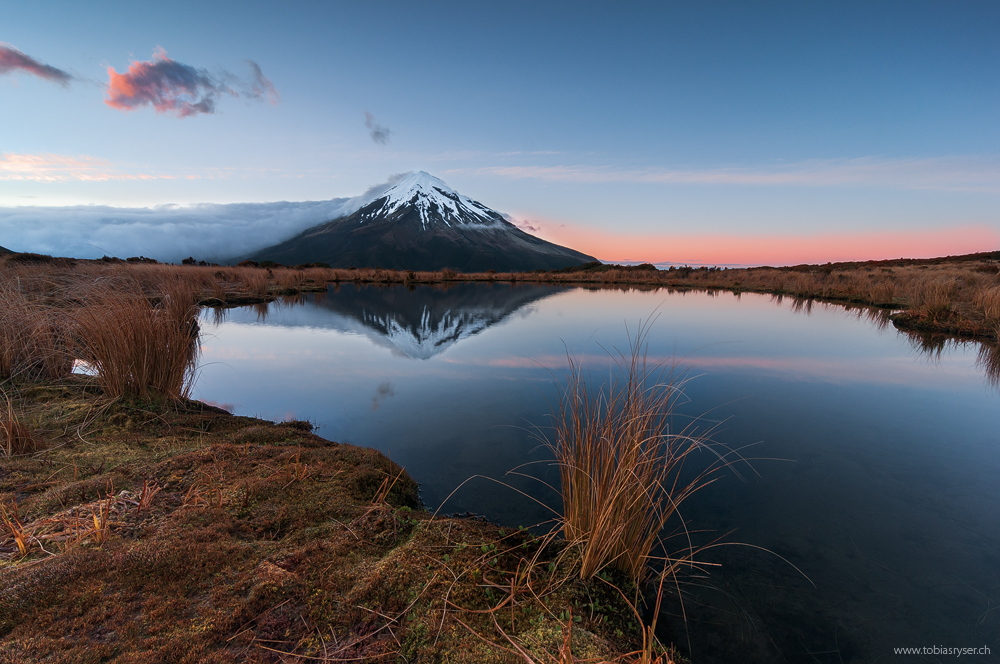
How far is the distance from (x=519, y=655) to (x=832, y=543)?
7.04 ft

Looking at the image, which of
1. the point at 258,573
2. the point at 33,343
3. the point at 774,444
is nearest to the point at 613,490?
the point at 258,573

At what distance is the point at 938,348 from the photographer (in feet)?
24.1

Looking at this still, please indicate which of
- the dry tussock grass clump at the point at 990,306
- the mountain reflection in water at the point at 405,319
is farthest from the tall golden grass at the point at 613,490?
the dry tussock grass clump at the point at 990,306

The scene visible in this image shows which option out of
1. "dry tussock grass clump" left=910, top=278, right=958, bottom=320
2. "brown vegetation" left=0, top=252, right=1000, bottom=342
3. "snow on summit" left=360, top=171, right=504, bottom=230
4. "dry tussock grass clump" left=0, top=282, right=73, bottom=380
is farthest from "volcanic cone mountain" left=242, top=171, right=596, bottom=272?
"dry tussock grass clump" left=0, top=282, right=73, bottom=380

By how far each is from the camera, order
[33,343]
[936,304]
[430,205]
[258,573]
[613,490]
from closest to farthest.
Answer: [258,573]
[613,490]
[33,343]
[936,304]
[430,205]

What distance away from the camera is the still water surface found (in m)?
1.88

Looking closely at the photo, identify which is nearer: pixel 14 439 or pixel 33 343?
pixel 14 439

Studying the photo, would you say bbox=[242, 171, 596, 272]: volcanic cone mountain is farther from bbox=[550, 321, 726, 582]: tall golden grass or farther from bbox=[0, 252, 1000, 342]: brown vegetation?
bbox=[550, 321, 726, 582]: tall golden grass

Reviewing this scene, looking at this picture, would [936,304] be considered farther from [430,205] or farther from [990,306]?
[430,205]

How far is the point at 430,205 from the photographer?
527 ft

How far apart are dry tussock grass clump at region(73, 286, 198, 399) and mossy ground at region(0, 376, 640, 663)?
927 mm

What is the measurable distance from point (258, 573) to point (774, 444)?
13.4 feet

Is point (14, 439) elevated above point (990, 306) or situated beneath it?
situated beneath

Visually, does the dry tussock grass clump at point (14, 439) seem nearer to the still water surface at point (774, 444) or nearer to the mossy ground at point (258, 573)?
the mossy ground at point (258, 573)
